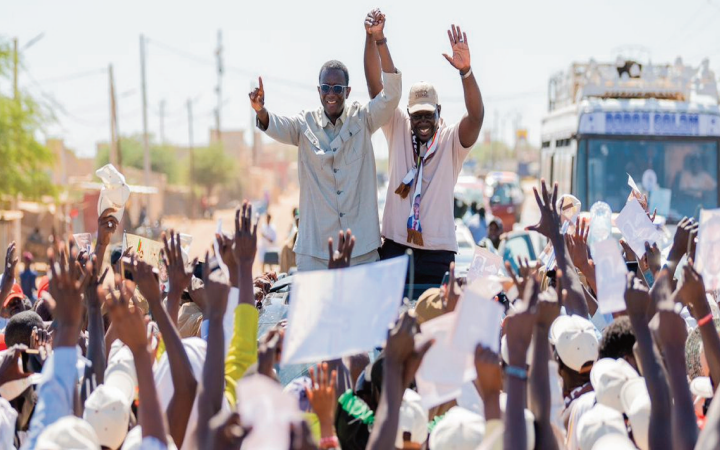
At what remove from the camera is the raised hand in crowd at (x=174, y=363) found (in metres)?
3.94

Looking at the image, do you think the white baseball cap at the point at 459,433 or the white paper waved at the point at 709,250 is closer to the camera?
the white baseball cap at the point at 459,433

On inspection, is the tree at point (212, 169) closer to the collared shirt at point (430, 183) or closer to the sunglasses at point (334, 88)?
the collared shirt at point (430, 183)

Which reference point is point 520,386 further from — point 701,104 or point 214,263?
point 701,104

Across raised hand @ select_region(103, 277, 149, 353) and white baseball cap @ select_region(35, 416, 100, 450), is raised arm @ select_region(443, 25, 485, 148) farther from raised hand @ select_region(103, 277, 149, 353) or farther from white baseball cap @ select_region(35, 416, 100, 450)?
white baseball cap @ select_region(35, 416, 100, 450)

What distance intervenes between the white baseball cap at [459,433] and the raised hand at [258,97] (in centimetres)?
274

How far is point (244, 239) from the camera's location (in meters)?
4.27

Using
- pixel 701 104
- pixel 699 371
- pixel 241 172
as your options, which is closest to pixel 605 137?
pixel 701 104

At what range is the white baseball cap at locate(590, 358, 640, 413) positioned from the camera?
12.8 feet

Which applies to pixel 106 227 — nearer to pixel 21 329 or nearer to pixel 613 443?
pixel 21 329

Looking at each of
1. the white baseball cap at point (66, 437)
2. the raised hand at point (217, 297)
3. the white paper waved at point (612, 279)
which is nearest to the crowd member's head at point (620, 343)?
the white paper waved at point (612, 279)

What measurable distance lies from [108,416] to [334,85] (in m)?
2.80

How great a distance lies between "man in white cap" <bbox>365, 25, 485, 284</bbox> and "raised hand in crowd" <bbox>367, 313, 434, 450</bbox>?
277 cm

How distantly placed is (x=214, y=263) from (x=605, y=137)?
9.07m

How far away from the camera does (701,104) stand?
13148mm
